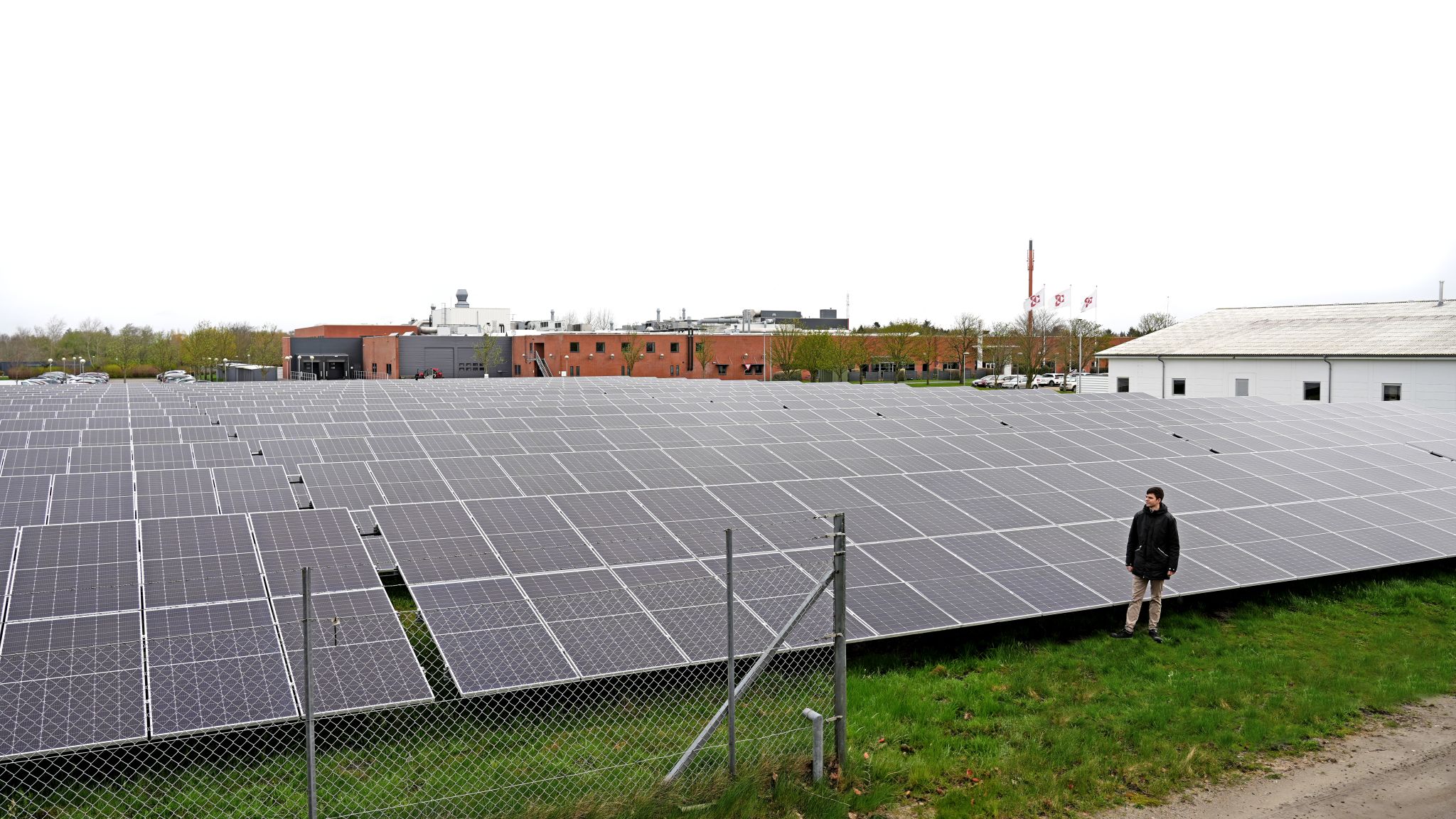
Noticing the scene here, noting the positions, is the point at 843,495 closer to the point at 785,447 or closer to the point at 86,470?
the point at 785,447

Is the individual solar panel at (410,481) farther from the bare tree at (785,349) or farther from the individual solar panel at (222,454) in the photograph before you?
the bare tree at (785,349)

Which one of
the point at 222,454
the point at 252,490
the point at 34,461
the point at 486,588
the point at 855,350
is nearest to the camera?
the point at 486,588

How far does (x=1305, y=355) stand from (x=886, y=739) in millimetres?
Result: 54447

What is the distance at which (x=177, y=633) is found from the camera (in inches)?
385

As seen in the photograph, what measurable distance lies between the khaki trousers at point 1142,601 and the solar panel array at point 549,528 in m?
0.58

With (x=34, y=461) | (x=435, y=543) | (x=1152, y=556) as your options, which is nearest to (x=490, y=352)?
(x=34, y=461)

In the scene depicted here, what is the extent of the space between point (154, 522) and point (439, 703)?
17.5 ft

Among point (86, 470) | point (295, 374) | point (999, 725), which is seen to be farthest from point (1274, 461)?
point (295, 374)

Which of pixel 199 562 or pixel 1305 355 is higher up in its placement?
pixel 1305 355

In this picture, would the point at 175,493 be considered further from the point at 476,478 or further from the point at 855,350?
the point at 855,350

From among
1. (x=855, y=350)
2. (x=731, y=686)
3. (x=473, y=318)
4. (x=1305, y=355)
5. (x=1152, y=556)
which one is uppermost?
(x=473, y=318)

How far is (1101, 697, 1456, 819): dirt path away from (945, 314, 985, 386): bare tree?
95323mm

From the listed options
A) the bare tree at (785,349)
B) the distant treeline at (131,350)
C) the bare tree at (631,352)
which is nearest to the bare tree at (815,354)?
the bare tree at (785,349)

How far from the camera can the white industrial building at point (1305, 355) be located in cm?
4959
